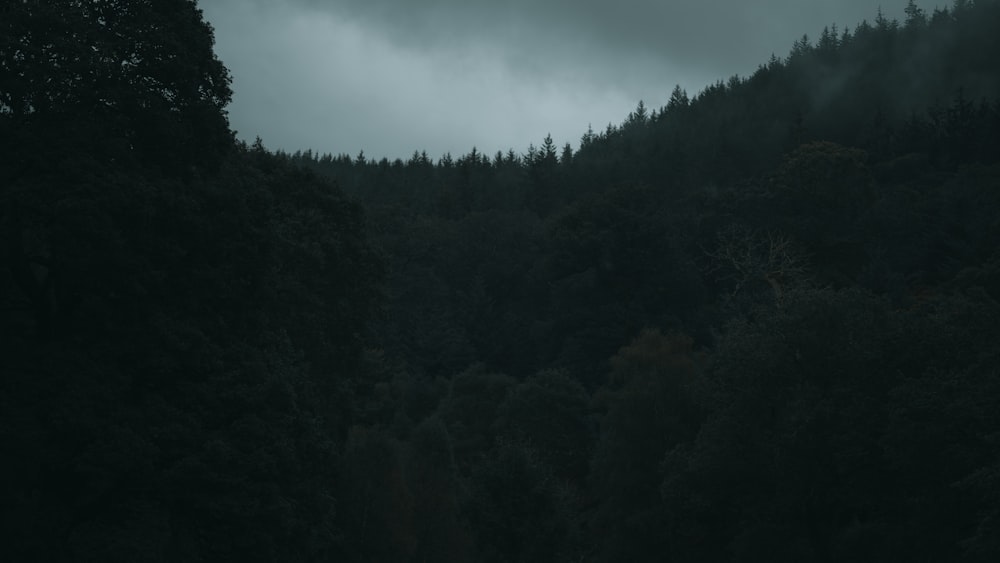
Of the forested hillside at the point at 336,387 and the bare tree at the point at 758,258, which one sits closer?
the forested hillside at the point at 336,387

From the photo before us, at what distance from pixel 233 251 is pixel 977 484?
56.9 feet

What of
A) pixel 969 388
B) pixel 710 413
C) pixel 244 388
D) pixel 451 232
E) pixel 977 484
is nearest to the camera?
pixel 244 388

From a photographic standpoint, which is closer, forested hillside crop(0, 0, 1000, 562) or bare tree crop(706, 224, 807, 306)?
forested hillside crop(0, 0, 1000, 562)

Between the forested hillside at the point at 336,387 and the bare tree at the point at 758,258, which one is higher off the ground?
the bare tree at the point at 758,258

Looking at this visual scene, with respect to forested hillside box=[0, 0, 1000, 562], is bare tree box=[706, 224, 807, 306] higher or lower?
higher

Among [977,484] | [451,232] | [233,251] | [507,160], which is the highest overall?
[507,160]

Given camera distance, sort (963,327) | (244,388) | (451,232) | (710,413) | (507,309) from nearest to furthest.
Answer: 1. (244,388)
2. (963,327)
3. (710,413)
4. (507,309)
5. (451,232)

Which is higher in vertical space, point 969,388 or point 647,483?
point 969,388

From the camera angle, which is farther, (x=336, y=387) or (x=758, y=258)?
(x=758, y=258)

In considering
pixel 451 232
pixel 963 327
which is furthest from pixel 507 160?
pixel 963 327

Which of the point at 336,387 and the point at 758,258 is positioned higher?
the point at 758,258

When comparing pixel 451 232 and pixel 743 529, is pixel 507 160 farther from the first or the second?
pixel 743 529

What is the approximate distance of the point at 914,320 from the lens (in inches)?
1260

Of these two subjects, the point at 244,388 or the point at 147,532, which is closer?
the point at 147,532
